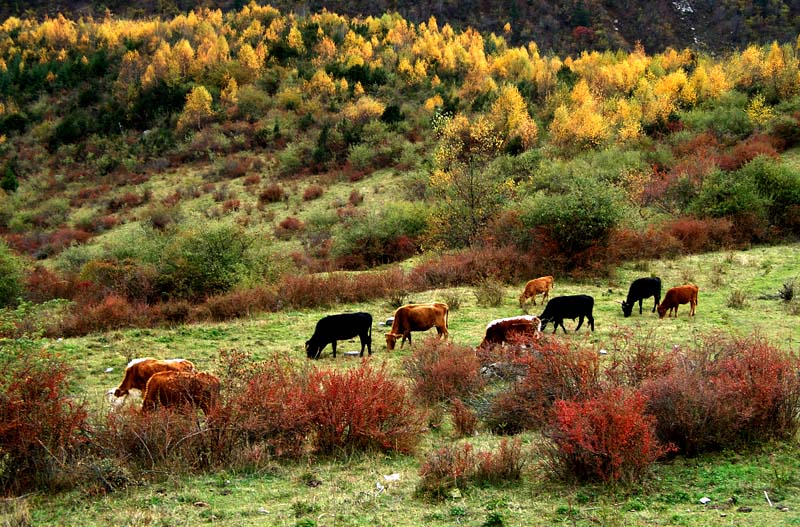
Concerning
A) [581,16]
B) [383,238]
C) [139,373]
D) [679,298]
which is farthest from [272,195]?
[581,16]

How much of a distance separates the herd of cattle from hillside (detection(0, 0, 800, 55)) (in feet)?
384

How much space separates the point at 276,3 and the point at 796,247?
138 m

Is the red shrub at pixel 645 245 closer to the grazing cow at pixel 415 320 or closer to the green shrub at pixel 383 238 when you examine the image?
the green shrub at pixel 383 238

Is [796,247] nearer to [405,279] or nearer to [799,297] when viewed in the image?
[799,297]

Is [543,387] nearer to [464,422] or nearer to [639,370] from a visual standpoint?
[464,422]

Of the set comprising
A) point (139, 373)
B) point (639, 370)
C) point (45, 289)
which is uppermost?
point (45, 289)

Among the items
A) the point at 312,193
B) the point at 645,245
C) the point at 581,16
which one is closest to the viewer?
the point at 645,245

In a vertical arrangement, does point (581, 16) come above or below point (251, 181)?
above

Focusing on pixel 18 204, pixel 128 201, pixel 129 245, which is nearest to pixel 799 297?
pixel 129 245

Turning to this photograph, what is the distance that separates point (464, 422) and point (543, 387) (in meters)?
1.37

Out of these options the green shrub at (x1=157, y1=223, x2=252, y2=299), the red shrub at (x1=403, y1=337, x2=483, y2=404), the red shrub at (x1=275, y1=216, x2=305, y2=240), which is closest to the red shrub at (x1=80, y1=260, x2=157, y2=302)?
the green shrub at (x1=157, y1=223, x2=252, y2=299)

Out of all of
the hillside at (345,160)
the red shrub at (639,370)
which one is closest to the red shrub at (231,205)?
the hillside at (345,160)

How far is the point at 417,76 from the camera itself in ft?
270

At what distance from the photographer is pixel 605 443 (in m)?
7.27
